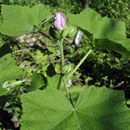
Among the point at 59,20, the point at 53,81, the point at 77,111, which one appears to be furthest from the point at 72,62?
the point at 77,111

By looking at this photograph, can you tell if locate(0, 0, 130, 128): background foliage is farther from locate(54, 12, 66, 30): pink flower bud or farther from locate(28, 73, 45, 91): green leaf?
locate(54, 12, 66, 30): pink flower bud

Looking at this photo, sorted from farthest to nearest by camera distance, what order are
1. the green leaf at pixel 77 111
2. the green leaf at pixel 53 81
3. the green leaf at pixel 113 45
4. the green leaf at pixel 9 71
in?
the green leaf at pixel 53 81
the green leaf at pixel 9 71
the green leaf at pixel 113 45
the green leaf at pixel 77 111

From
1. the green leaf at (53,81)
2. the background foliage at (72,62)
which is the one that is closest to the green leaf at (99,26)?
the green leaf at (53,81)

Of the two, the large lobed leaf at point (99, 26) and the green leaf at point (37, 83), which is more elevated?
the large lobed leaf at point (99, 26)

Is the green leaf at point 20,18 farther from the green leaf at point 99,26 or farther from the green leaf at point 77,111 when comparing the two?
the green leaf at point 77,111

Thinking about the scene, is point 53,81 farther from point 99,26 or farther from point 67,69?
point 99,26

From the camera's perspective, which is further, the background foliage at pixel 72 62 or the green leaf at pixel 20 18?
the background foliage at pixel 72 62
